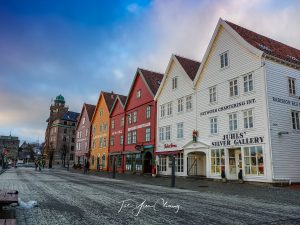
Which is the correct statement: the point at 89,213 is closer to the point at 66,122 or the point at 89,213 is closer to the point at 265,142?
the point at 265,142

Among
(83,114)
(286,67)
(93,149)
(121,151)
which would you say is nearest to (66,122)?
(83,114)

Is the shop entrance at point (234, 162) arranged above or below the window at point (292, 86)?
below

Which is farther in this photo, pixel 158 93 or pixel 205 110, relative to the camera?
pixel 158 93

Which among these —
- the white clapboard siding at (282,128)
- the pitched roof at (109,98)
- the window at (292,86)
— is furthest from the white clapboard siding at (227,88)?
the pitched roof at (109,98)

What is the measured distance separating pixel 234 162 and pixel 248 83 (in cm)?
653

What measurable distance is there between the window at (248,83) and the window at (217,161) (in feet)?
18.2

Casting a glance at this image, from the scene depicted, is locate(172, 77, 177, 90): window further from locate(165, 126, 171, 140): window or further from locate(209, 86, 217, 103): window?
locate(209, 86, 217, 103): window

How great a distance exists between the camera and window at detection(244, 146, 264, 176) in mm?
20564

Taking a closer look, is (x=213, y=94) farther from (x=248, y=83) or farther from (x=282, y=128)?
(x=282, y=128)

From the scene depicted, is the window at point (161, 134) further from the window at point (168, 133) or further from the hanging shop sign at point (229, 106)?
the hanging shop sign at point (229, 106)

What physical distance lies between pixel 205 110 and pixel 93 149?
107ft

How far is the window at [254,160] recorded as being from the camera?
2056 cm

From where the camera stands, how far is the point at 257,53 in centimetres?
2175

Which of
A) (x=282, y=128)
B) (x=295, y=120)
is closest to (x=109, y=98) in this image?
(x=295, y=120)
